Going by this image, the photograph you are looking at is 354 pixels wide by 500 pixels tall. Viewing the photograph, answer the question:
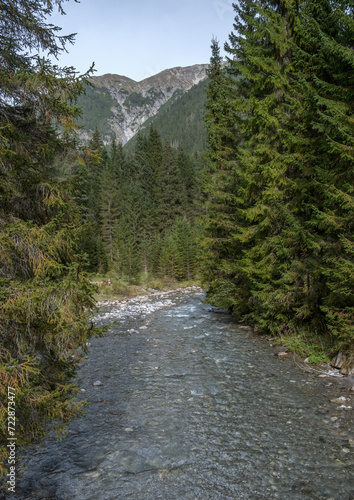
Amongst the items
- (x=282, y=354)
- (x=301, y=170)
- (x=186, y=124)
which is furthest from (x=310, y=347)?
(x=186, y=124)

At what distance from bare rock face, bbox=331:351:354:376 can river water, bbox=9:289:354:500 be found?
0.45m

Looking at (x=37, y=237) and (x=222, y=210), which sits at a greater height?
(x=222, y=210)

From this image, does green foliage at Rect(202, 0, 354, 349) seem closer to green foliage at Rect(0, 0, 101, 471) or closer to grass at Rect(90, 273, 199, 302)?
green foliage at Rect(0, 0, 101, 471)

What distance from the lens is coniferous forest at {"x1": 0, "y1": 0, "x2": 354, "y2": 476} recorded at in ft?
12.1

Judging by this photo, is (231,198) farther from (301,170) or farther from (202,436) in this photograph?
(202,436)

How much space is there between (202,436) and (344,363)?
4.59 m

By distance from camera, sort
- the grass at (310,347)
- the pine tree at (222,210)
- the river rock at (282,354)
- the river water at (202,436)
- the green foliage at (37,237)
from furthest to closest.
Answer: the pine tree at (222,210) → the river rock at (282,354) → the grass at (310,347) → the river water at (202,436) → the green foliage at (37,237)

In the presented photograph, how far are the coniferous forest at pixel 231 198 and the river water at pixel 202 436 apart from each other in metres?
0.86

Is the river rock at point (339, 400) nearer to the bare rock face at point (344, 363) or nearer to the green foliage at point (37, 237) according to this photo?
the bare rock face at point (344, 363)

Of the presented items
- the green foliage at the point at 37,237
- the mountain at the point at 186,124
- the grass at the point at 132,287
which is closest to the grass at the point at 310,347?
the green foliage at the point at 37,237

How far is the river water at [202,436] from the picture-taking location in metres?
4.29

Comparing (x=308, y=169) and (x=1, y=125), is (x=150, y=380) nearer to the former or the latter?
(x=1, y=125)

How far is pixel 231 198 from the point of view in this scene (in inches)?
582

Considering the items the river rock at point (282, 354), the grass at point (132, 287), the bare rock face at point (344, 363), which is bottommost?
the grass at point (132, 287)
